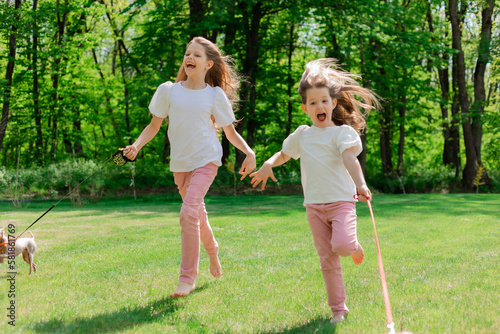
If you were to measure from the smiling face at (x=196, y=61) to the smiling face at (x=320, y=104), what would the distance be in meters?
1.35

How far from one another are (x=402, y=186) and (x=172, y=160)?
62.1 ft

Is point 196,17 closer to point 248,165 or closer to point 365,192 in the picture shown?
point 248,165

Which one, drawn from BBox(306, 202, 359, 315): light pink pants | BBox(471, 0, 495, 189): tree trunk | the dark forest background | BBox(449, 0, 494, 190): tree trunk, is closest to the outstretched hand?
BBox(306, 202, 359, 315): light pink pants

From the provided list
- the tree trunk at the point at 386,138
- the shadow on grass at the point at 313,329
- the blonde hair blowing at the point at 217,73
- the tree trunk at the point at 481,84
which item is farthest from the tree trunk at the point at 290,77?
the shadow on grass at the point at 313,329

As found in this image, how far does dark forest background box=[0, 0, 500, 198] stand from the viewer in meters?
20.9

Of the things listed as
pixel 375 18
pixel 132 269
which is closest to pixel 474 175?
pixel 375 18

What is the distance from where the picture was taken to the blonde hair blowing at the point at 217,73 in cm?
537

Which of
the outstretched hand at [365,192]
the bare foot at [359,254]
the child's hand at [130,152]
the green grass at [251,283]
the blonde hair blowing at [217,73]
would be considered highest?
the blonde hair blowing at [217,73]

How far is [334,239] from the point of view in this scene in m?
3.96

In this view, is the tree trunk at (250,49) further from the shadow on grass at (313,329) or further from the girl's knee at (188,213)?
the shadow on grass at (313,329)

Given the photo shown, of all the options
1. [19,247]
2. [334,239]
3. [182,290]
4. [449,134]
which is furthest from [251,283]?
A: [449,134]

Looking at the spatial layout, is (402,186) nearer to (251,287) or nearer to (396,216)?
(396,216)

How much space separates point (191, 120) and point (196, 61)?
0.63m

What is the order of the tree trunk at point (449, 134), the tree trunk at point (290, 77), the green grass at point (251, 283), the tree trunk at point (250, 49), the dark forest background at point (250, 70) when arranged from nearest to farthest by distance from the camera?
the green grass at point (251, 283) → the dark forest background at point (250, 70) → the tree trunk at point (250, 49) → the tree trunk at point (290, 77) → the tree trunk at point (449, 134)
